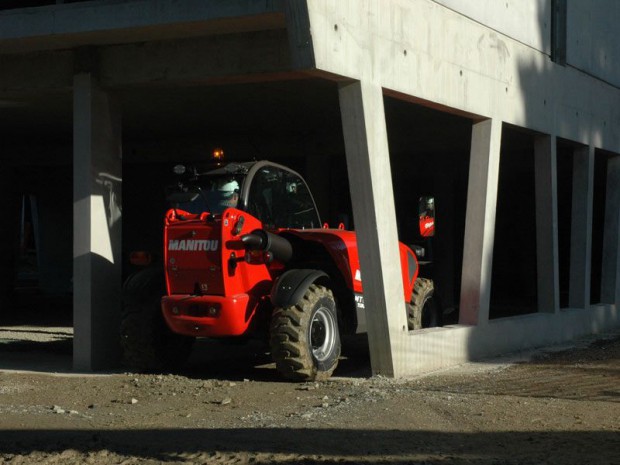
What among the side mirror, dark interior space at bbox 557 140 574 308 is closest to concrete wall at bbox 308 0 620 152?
the side mirror

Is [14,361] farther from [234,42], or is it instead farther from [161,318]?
[234,42]

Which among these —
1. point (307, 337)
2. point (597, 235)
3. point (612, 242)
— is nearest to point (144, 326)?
point (307, 337)

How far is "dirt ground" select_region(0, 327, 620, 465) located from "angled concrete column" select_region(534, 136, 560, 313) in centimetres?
333

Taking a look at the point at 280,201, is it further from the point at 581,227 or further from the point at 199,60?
the point at 581,227

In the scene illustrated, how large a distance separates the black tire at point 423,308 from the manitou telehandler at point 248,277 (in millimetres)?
1122

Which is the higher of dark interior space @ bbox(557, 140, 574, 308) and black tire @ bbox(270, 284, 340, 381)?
dark interior space @ bbox(557, 140, 574, 308)

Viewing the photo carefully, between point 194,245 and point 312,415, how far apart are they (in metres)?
2.57

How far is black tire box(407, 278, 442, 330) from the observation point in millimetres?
12125

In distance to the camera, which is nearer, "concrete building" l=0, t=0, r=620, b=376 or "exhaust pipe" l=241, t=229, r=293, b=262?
"exhaust pipe" l=241, t=229, r=293, b=262

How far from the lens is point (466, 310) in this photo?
13109mm

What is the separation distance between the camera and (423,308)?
12.7m

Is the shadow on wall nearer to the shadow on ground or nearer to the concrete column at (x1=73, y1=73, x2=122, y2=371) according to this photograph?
the concrete column at (x1=73, y1=73, x2=122, y2=371)

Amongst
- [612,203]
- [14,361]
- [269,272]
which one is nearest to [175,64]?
[269,272]

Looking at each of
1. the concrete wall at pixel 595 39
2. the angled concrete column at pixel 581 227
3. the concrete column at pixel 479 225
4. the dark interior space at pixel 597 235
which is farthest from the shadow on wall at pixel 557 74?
the dark interior space at pixel 597 235
